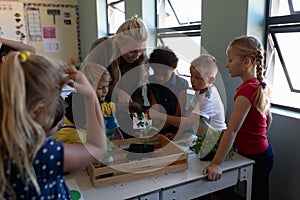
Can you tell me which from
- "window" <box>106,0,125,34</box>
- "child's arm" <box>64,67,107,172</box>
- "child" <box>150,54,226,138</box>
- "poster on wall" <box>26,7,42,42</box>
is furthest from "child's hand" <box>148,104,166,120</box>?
"poster on wall" <box>26,7,42,42</box>

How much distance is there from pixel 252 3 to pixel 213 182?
1.17m

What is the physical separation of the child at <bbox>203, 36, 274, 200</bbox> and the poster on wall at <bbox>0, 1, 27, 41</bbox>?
12.8 feet

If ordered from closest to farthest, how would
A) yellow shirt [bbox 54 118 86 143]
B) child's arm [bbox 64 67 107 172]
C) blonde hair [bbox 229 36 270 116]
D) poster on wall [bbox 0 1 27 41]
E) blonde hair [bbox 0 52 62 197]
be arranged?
blonde hair [bbox 0 52 62 197]
child's arm [bbox 64 67 107 172]
yellow shirt [bbox 54 118 86 143]
blonde hair [bbox 229 36 270 116]
poster on wall [bbox 0 1 27 41]

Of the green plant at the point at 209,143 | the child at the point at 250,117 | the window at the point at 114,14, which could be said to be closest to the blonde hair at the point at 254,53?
the child at the point at 250,117

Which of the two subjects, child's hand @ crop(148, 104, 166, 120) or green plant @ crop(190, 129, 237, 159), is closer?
green plant @ crop(190, 129, 237, 159)

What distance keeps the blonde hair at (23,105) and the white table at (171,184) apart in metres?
0.41

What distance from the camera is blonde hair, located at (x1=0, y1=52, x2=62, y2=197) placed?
654 mm

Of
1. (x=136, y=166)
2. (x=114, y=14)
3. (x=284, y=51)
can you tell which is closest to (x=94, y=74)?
(x=136, y=166)

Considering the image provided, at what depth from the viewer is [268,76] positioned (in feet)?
6.43

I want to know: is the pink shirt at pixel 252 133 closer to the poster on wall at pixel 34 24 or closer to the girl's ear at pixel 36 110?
the girl's ear at pixel 36 110

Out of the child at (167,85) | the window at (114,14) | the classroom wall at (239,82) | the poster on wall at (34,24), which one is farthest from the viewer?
the poster on wall at (34,24)

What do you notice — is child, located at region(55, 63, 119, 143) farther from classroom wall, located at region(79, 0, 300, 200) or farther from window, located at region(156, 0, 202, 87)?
window, located at region(156, 0, 202, 87)

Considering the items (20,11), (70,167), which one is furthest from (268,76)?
(20,11)

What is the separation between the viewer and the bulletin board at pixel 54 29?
4379 mm
